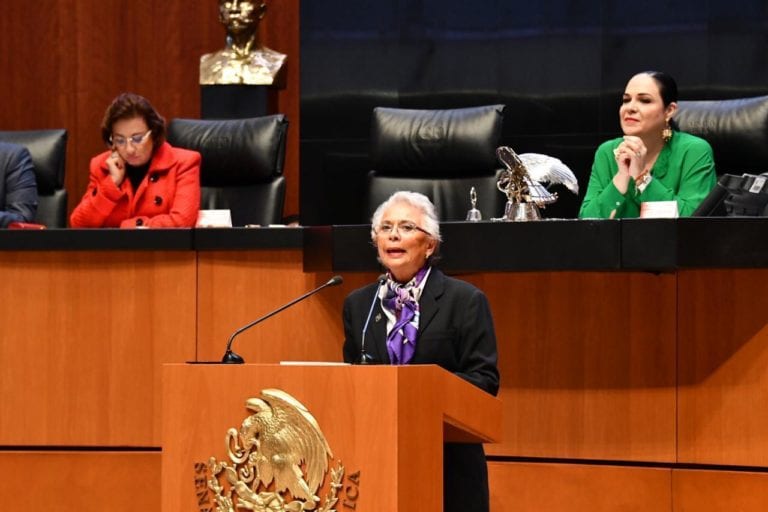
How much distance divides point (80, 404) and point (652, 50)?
9.17ft

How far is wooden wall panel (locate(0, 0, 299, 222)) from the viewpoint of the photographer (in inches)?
241

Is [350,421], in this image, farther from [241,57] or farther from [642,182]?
[241,57]

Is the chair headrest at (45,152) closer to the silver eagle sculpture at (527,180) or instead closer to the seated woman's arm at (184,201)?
the seated woman's arm at (184,201)

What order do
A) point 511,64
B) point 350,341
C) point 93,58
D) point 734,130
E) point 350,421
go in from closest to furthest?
point 350,421
point 350,341
point 734,130
point 511,64
point 93,58

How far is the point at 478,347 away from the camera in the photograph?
2871mm

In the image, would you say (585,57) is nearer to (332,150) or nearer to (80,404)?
(332,150)

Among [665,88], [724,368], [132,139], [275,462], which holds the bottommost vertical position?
[275,462]

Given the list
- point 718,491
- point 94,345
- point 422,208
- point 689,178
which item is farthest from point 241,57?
point 718,491

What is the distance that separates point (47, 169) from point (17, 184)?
0.30 m

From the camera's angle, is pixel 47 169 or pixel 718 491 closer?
pixel 718 491

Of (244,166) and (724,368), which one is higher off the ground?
(244,166)

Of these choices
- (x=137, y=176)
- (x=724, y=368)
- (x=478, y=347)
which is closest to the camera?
(x=478, y=347)

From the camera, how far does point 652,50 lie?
17.4ft

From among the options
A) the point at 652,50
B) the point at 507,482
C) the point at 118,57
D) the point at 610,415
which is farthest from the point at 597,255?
the point at 118,57
